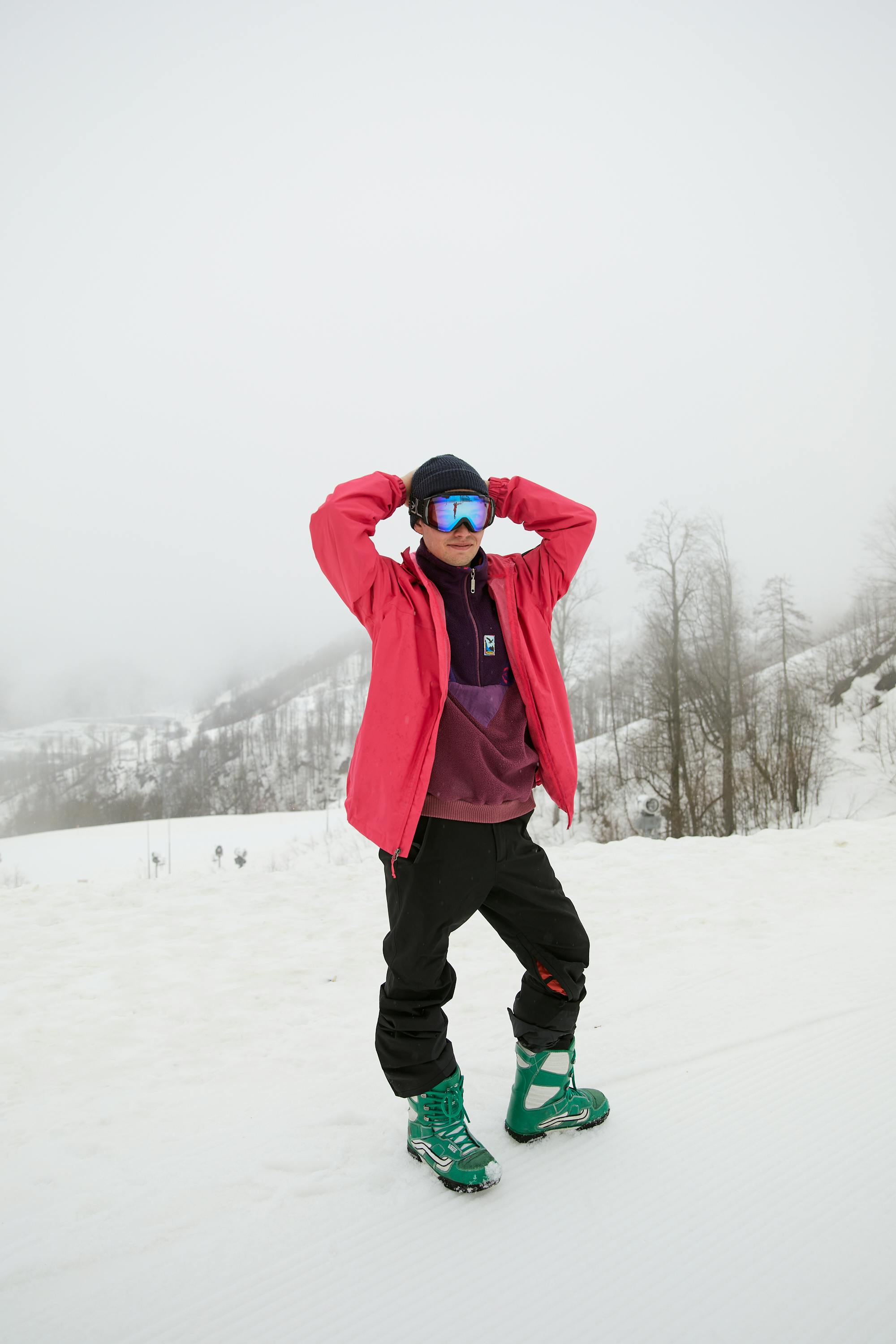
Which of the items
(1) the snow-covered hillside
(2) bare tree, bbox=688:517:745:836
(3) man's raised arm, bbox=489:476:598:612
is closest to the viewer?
(3) man's raised arm, bbox=489:476:598:612

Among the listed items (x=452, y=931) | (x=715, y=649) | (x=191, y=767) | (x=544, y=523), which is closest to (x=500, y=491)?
(x=544, y=523)

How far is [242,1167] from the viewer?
1.90 metres

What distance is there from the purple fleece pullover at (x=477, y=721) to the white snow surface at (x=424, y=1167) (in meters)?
1.01

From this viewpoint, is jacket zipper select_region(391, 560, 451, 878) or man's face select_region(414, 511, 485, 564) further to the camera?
man's face select_region(414, 511, 485, 564)

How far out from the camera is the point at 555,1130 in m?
2.03

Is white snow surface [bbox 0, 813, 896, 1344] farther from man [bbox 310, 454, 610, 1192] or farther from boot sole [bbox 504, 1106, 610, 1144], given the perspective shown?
man [bbox 310, 454, 610, 1192]

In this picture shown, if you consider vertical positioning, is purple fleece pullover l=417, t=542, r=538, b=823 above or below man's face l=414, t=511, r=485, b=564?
below

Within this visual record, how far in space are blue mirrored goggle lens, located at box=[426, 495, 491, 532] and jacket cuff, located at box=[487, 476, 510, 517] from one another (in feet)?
0.86

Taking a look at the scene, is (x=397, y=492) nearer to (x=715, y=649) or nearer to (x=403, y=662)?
(x=403, y=662)

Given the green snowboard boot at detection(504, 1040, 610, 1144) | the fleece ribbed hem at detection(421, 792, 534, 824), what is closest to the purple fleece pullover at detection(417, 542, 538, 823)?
the fleece ribbed hem at detection(421, 792, 534, 824)

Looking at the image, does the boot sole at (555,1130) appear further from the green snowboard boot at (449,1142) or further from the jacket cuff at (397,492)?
the jacket cuff at (397,492)

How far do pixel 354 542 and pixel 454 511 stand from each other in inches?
12.3

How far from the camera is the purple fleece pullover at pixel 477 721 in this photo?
1858 mm

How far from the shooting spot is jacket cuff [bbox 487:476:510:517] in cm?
222
